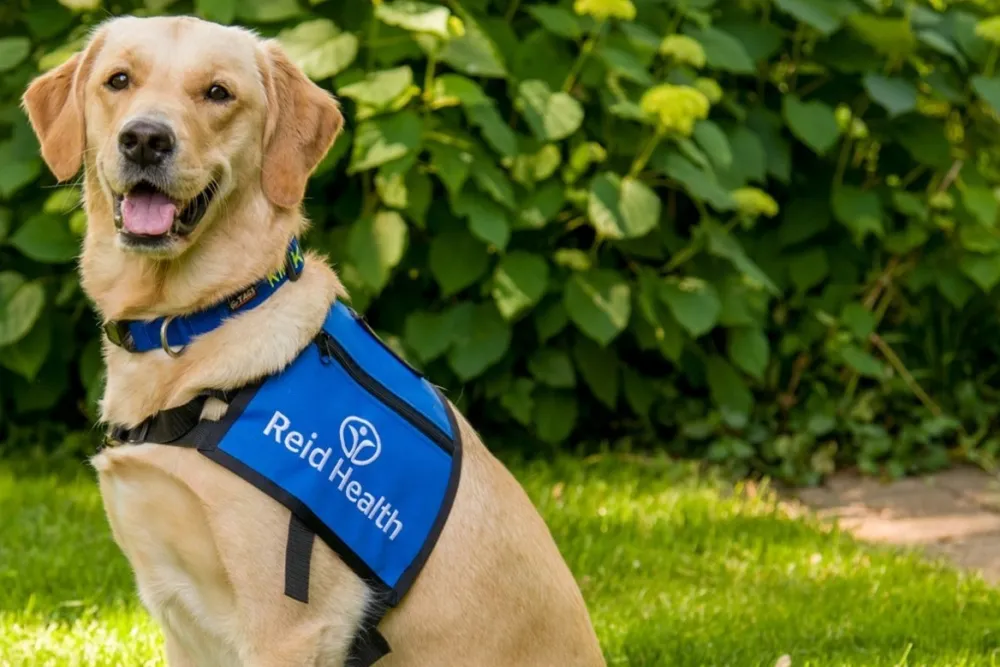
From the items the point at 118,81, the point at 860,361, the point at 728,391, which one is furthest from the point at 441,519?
the point at 860,361

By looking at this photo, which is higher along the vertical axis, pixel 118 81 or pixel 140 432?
pixel 118 81

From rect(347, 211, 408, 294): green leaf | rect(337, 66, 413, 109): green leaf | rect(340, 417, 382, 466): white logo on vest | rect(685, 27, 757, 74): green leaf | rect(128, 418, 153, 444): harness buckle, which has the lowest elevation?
rect(347, 211, 408, 294): green leaf

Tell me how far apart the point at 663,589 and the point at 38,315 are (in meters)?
2.76

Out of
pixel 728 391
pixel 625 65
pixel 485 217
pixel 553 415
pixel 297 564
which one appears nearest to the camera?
pixel 297 564

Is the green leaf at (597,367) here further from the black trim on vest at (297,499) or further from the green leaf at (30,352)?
the black trim on vest at (297,499)

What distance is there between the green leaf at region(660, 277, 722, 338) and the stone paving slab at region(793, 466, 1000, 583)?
3.01ft

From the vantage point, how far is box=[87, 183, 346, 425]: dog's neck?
2.68 metres

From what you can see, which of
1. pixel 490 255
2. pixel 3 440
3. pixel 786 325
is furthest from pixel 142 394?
pixel 786 325

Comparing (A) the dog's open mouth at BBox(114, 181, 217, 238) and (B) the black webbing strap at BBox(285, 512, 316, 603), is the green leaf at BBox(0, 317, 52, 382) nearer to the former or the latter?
(A) the dog's open mouth at BBox(114, 181, 217, 238)

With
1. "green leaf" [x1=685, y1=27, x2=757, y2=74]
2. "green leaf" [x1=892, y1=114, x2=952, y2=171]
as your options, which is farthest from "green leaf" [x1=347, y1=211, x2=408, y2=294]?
"green leaf" [x1=892, y1=114, x2=952, y2=171]

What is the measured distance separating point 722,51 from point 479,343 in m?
1.56

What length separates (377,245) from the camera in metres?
5.02

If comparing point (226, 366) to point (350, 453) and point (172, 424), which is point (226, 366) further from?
point (350, 453)

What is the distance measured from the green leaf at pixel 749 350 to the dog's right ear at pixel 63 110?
132 inches
